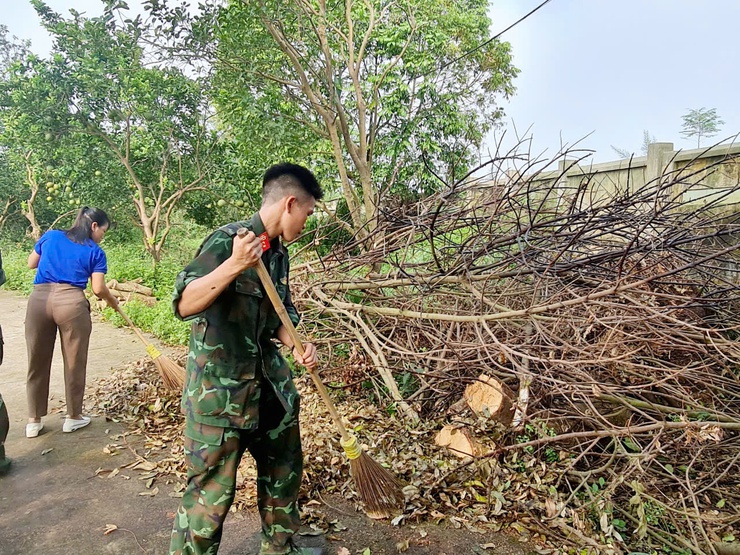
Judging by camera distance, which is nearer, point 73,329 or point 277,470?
point 277,470

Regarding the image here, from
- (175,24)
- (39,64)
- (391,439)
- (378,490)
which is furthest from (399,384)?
(39,64)

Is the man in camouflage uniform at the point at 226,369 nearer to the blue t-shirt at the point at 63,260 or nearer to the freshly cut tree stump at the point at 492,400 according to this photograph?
the freshly cut tree stump at the point at 492,400

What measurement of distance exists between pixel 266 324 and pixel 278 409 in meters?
0.40

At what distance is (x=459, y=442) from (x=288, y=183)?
2.26 m

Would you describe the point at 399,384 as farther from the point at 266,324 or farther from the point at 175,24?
the point at 175,24

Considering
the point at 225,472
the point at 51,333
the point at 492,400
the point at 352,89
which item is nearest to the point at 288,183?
the point at 225,472

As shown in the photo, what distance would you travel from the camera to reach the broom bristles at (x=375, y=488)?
270 cm

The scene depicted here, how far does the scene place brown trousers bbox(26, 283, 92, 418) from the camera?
377 cm

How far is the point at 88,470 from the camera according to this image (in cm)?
337

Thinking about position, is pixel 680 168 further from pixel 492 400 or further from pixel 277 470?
pixel 277 470

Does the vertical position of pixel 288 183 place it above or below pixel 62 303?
above

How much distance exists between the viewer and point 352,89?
8.36m

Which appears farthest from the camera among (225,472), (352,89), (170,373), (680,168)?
(352,89)

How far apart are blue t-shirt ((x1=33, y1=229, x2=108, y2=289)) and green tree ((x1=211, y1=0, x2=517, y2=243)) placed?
264cm
